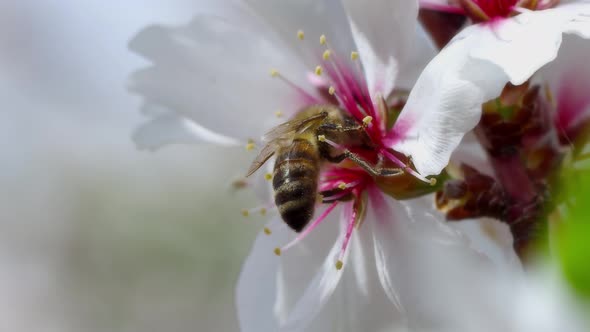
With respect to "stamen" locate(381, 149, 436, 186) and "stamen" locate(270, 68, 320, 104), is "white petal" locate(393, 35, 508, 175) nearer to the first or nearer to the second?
"stamen" locate(381, 149, 436, 186)

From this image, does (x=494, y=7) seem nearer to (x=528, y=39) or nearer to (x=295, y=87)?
(x=528, y=39)

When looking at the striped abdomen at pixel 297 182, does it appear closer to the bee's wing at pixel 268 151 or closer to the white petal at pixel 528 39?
the bee's wing at pixel 268 151

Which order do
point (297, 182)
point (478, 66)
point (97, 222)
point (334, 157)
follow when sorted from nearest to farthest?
point (478, 66) → point (297, 182) → point (334, 157) → point (97, 222)

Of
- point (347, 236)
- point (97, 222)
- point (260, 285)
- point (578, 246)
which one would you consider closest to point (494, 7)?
point (347, 236)

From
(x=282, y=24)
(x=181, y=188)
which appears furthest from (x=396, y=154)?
(x=181, y=188)

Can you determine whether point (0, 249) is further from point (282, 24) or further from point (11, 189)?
point (282, 24)

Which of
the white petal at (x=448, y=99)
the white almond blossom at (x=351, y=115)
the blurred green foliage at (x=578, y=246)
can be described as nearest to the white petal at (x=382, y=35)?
the white almond blossom at (x=351, y=115)
